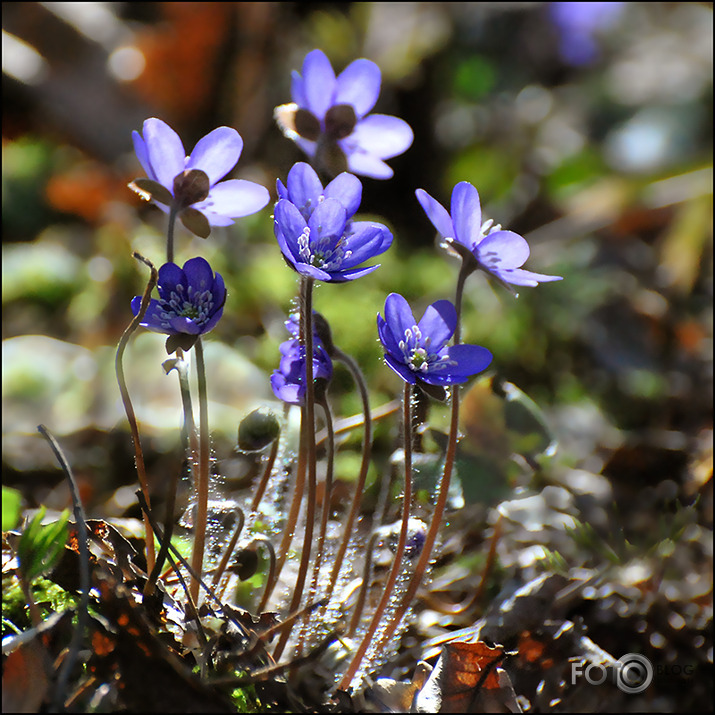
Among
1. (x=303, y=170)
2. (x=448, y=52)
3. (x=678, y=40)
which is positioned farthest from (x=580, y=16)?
(x=303, y=170)

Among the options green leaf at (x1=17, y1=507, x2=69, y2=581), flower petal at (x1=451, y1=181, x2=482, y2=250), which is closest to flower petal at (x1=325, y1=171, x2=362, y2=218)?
flower petal at (x1=451, y1=181, x2=482, y2=250)

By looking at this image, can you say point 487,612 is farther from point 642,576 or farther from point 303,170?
point 303,170

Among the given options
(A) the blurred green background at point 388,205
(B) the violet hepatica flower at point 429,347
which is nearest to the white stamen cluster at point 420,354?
(B) the violet hepatica flower at point 429,347

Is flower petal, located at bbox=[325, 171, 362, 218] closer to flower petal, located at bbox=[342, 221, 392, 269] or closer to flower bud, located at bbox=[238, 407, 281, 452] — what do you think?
flower petal, located at bbox=[342, 221, 392, 269]

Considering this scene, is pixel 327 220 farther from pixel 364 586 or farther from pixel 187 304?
pixel 364 586

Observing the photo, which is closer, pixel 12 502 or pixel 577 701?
pixel 577 701

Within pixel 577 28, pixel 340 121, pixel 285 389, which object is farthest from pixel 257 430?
pixel 577 28
